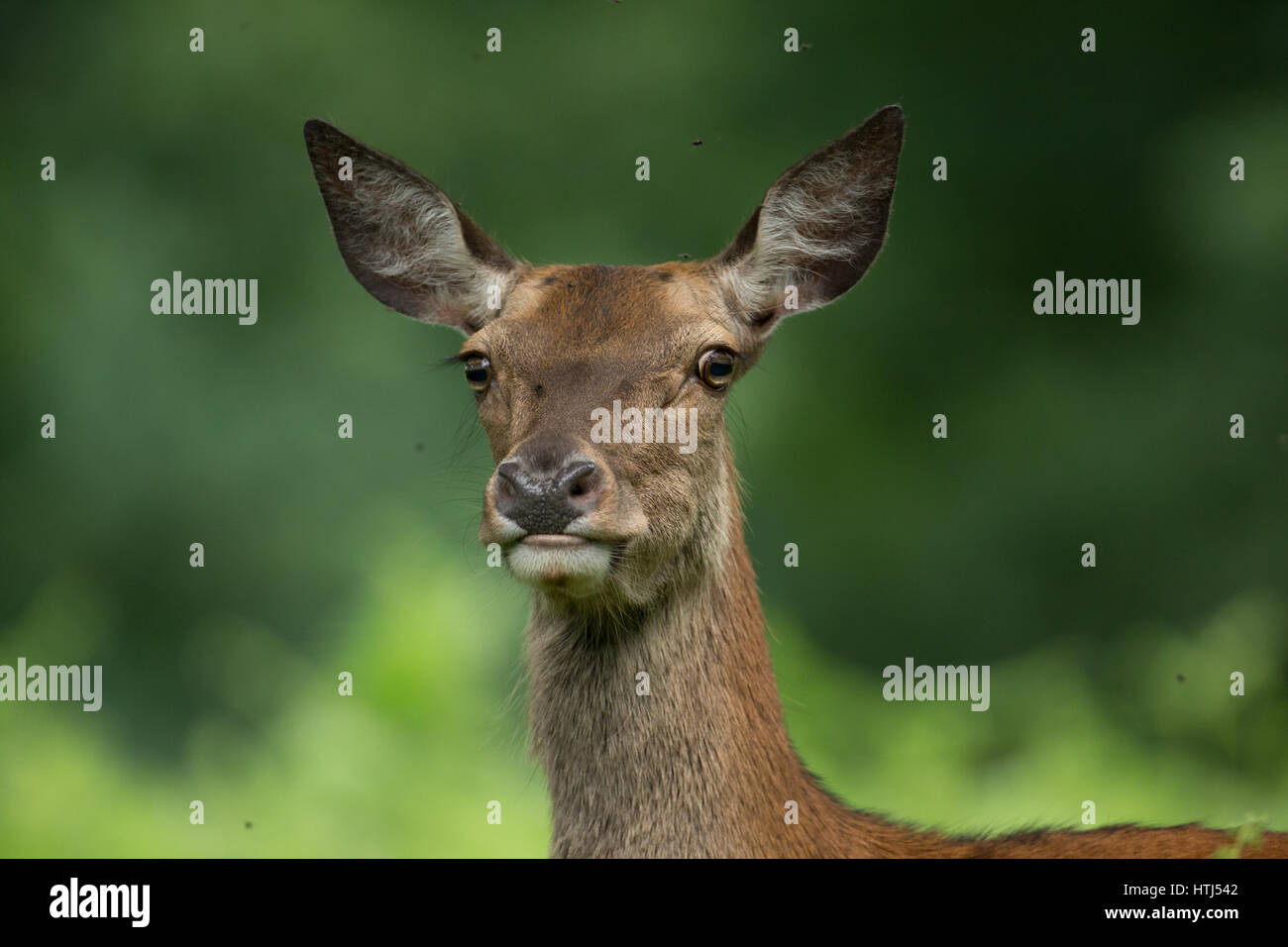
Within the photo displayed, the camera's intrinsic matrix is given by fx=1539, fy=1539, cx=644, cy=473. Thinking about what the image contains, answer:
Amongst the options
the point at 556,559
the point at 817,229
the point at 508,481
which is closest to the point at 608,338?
the point at 508,481

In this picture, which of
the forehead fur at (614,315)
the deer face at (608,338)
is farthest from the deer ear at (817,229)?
the forehead fur at (614,315)

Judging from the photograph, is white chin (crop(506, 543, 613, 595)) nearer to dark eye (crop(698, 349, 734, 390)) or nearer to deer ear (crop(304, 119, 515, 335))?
dark eye (crop(698, 349, 734, 390))

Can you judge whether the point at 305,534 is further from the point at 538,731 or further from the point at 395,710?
the point at 538,731

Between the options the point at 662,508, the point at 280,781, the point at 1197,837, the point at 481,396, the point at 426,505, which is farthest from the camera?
the point at 426,505

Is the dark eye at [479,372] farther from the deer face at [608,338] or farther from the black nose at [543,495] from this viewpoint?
the black nose at [543,495]

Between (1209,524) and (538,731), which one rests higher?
(1209,524)

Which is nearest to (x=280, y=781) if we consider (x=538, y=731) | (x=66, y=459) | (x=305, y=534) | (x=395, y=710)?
(x=395, y=710)
